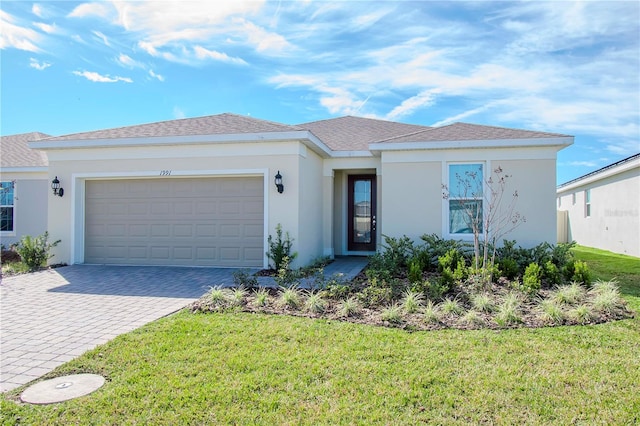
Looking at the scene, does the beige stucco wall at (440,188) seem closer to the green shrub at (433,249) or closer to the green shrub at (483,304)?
the green shrub at (433,249)

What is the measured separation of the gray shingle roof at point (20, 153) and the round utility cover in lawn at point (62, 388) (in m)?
12.7

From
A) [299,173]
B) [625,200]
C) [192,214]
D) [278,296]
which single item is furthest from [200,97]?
[625,200]

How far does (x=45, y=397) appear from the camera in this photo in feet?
11.5

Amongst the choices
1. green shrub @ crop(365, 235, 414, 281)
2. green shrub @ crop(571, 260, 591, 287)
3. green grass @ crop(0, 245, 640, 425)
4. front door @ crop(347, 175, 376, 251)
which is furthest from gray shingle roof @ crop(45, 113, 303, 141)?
green shrub @ crop(571, 260, 591, 287)

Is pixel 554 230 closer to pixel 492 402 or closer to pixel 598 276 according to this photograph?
pixel 598 276

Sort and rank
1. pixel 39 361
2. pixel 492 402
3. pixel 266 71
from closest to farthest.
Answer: pixel 492 402 → pixel 39 361 → pixel 266 71

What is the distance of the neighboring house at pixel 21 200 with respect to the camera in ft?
48.2

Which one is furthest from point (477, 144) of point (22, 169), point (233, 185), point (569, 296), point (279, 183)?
point (22, 169)

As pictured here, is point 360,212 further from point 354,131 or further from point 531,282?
point 531,282

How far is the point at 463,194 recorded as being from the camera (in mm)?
10578

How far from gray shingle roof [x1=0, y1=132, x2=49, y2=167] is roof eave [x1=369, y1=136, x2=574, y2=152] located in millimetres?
11838

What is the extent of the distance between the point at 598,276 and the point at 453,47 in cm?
652

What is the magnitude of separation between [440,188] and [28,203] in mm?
14170

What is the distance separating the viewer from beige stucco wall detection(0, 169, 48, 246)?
1473cm
